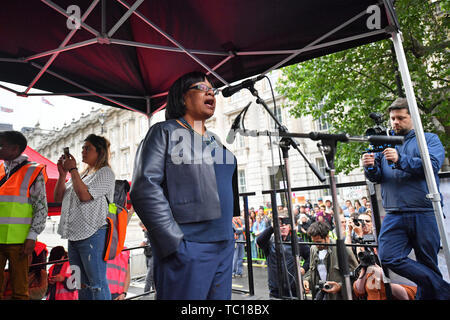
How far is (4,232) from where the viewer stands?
7.28 feet

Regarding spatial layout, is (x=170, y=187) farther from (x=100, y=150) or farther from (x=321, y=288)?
(x=321, y=288)

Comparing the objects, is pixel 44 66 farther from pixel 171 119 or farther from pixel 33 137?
pixel 33 137

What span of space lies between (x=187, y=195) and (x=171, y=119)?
1.77 ft

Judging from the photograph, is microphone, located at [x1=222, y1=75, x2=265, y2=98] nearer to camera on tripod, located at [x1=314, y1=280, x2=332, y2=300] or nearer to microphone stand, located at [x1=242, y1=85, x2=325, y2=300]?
microphone stand, located at [x1=242, y1=85, x2=325, y2=300]

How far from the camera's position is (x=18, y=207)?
2.30 meters

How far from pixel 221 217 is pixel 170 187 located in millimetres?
337

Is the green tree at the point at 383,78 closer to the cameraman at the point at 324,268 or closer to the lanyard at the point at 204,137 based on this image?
the cameraman at the point at 324,268

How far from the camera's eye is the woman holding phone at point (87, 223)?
2156mm

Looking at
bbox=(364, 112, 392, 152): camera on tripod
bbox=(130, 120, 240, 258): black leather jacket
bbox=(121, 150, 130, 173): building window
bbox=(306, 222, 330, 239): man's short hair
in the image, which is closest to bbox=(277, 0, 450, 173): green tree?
bbox=(306, 222, 330, 239): man's short hair

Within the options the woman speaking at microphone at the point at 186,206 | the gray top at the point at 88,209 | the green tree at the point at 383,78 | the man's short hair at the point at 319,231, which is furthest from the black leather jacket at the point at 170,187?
the green tree at the point at 383,78

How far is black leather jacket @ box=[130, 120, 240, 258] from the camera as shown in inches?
50.2

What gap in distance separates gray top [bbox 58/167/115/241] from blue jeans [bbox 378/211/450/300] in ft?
8.29

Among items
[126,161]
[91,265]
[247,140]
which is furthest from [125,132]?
[91,265]

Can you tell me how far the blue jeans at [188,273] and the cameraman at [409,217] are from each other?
1.76m
